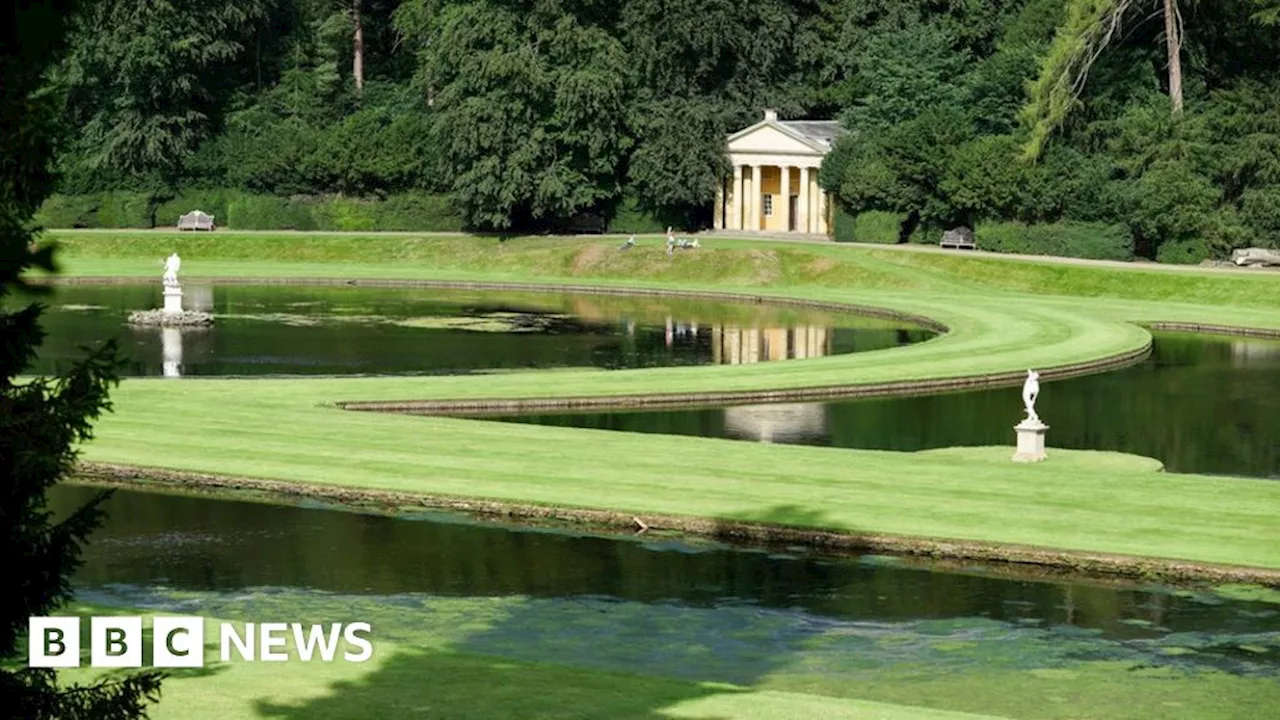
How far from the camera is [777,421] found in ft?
158

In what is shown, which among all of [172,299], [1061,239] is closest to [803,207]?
[1061,239]

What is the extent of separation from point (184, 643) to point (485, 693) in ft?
12.9

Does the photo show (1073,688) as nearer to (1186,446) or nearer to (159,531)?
(159,531)

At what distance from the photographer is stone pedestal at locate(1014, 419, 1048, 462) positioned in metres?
40.8

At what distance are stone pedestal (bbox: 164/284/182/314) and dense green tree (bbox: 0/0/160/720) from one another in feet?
192

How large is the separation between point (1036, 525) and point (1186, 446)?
12.2m

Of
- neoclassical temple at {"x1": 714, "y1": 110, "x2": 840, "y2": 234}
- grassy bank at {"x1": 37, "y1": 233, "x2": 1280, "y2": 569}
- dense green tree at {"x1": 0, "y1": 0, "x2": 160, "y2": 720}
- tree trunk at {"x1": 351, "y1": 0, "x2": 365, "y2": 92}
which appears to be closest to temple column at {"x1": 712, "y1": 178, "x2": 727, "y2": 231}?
neoclassical temple at {"x1": 714, "y1": 110, "x2": 840, "y2": 234}

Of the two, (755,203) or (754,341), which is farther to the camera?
(755,203)

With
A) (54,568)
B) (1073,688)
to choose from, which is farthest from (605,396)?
(54,568)

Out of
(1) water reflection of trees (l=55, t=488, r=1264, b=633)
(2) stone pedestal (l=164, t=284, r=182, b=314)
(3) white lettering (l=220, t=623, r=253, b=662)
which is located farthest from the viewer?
(2) stone pedestal (l=164, t=284, r=182, b=314)

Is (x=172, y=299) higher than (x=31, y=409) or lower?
lower

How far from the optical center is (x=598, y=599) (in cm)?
2955

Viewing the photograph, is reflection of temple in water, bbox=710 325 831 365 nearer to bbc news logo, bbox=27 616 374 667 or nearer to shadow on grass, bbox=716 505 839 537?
shadow on grass, bbox=716 505 839 537

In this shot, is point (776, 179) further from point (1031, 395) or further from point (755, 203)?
point (1031, 395)
